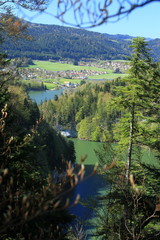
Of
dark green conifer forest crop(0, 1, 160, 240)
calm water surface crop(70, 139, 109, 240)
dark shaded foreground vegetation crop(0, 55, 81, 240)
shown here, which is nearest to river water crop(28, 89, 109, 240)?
calm water surface crop(70, 139, 109, 240)

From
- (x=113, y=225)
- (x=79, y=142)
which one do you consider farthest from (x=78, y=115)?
(x=113, y=225)

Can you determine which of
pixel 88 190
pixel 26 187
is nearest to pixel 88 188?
pixel 88 190

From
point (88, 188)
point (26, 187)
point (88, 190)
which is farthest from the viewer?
point (88, 188)

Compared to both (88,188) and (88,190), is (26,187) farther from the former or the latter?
(88,188)

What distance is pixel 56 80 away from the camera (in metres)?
154

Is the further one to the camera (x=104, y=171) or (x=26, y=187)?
(x=26, y=187)

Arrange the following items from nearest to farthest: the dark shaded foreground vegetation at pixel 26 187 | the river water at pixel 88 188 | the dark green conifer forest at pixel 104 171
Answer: the dark shaded foreground vegetation at pixel 26 187
the dark green conifer forest at pixel 104 171
the river water at pixel 88 188

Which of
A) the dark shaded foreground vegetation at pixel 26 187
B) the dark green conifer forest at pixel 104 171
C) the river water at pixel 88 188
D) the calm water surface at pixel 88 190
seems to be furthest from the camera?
the calm water surface at pixel 88 190

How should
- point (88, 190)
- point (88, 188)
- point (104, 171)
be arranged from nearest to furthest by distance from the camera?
1. point (104, 171)
2. point (88, 190)
3. point (88, 188)

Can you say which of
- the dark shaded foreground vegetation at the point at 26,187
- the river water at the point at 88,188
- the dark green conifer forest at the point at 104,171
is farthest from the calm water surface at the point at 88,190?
the dark shaded foreground vegetation at the point at 26,187

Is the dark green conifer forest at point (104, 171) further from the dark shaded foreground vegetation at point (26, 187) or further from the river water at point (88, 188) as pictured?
the river water at point (88, 188)

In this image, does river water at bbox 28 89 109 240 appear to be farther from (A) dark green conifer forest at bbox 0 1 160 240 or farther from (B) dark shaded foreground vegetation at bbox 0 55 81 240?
(B) dark shaded foreground vegetation at bbox 0 55 81 240

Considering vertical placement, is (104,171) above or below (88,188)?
above

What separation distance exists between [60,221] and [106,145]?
5574 millimetres
